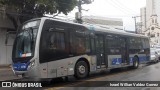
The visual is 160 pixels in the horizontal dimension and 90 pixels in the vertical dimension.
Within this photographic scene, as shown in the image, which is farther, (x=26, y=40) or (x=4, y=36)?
(x=4, y=36)

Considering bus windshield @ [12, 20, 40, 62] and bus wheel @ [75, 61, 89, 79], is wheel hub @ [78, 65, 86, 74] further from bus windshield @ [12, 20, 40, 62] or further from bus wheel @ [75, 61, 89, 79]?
bus windshield @ [12, 20, 40, 62]

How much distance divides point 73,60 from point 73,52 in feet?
1.41

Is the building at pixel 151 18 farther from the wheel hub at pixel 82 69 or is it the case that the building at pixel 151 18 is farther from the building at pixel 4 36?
the wheel hub at pixel 82 69

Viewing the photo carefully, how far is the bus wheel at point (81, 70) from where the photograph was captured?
14.3 metres

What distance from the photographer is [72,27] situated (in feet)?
46.9

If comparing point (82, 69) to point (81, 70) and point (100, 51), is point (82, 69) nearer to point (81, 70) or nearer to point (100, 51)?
point (81, 70)

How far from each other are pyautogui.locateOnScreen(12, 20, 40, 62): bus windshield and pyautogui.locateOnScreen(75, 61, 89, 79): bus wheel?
3.10m

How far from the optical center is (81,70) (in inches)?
575

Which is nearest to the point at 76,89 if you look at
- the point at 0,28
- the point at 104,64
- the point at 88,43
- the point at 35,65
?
the point at 35,65

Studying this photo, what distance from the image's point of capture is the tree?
73.2ft

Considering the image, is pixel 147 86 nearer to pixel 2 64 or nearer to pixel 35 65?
pixel 35 65

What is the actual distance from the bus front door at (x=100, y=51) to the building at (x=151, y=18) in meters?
39.8

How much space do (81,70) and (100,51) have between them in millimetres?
2443

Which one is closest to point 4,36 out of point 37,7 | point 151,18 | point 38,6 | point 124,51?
point 37,7
